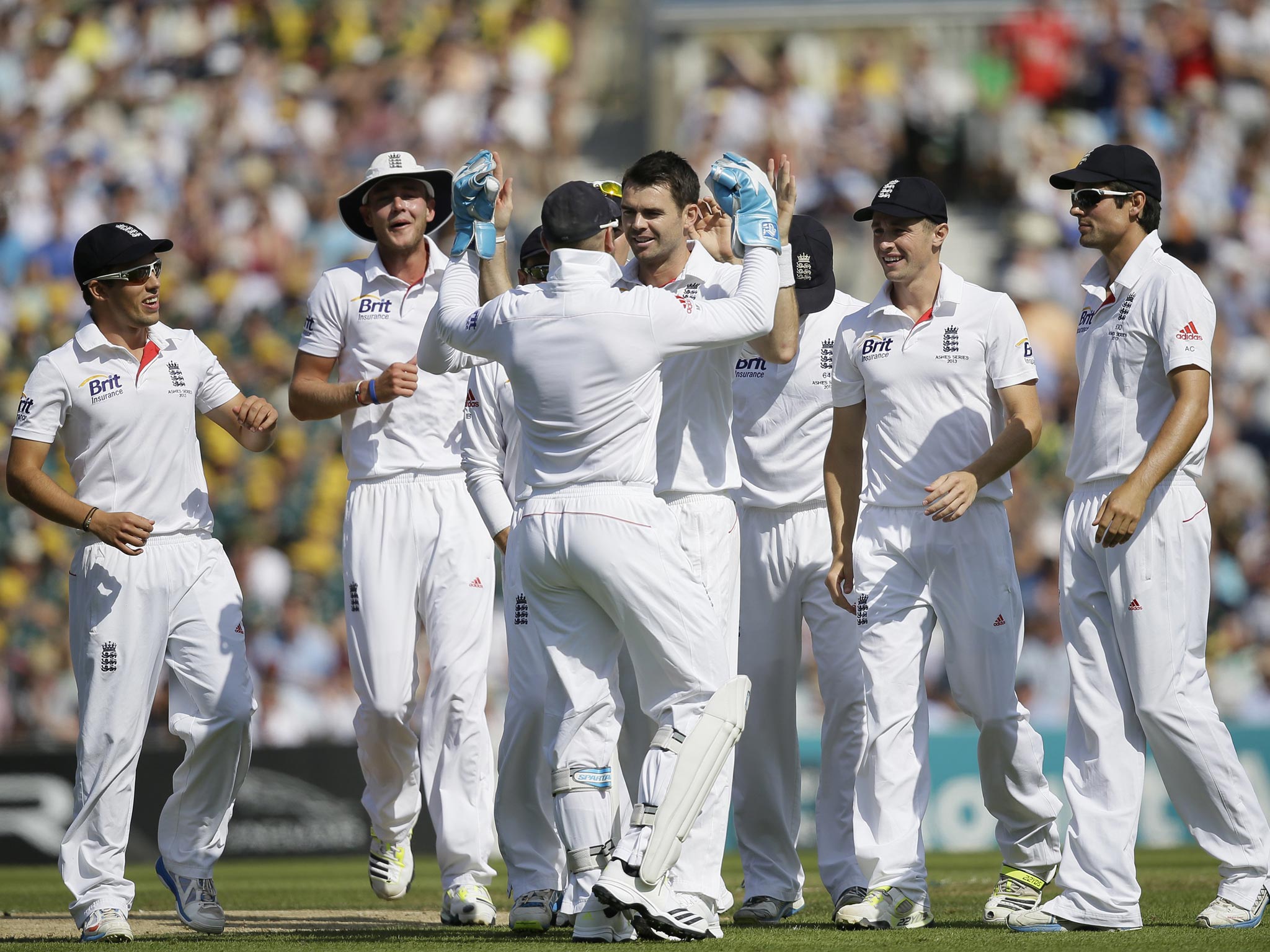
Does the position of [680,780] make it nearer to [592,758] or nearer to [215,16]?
[592,758]

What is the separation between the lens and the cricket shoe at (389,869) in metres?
7.63

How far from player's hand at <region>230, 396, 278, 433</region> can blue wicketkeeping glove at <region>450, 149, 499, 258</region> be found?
1.24m

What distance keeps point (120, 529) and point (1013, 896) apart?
3922mm

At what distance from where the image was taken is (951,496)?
638 centimetres

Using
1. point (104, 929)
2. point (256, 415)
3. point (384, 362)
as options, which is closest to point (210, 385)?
point (256, 415)

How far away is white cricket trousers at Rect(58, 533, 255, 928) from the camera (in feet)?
22.0

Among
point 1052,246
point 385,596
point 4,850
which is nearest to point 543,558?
point 385,596

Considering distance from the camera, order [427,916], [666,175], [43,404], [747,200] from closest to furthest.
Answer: [747,200] → [666,175] → [43,404] → [427,916]

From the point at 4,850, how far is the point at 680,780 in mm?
8070

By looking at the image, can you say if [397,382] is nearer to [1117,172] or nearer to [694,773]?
[694,773]

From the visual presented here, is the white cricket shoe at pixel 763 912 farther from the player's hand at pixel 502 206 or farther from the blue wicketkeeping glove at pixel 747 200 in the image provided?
the player's hand at pixel 502 206

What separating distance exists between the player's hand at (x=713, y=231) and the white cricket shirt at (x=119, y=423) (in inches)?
91.7

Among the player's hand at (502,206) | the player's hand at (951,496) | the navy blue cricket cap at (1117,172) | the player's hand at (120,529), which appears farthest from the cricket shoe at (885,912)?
the player's hand at (120,529)

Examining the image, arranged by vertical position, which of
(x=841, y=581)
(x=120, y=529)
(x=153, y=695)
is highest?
(x=120, y=529)
